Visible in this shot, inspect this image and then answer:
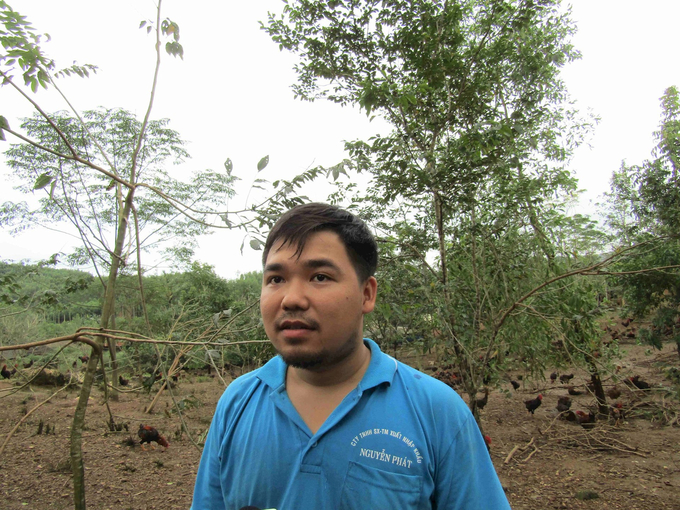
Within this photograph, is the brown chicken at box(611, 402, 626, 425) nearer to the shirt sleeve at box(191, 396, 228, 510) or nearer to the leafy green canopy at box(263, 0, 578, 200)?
the leafy green canopy at box(263, 0, 578, 200)

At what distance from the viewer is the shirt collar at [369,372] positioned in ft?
3.15

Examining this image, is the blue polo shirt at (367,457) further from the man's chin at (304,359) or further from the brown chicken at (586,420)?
the brown chicken at (586,420)

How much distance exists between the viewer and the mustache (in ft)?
2.97

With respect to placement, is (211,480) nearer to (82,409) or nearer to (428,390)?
(428,390)

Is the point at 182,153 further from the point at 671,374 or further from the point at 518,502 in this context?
the point at 671,374

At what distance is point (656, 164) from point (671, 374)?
2.41 meters

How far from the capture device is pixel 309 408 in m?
0.98

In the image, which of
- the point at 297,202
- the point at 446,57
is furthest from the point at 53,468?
the point at 446,57

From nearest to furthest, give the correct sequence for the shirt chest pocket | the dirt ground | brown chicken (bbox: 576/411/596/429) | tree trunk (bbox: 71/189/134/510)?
the shirt chest pocket, tree trunk (bbox: 71/189/134/510), the dirt ground, brown chicken (bbox: 576/411/596/429)

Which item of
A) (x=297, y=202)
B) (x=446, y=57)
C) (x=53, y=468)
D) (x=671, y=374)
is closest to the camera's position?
(x=297, y=202)

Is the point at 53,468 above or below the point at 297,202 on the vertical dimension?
below

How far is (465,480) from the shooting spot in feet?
2.79

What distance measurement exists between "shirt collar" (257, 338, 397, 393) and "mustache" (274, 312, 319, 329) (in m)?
0.19

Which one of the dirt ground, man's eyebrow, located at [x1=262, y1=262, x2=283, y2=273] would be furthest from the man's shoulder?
the dirt ground
